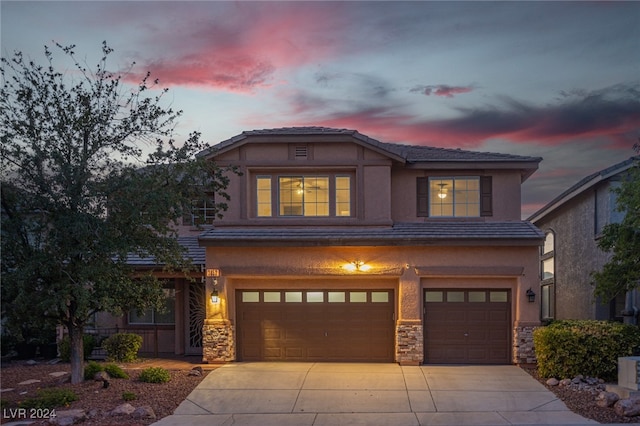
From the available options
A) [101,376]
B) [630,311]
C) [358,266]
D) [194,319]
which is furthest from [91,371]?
[630,311]

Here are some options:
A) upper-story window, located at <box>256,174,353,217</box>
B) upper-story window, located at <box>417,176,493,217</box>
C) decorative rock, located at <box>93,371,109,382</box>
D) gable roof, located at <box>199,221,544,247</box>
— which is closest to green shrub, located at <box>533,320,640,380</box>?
gable roof, located at <box>199,221,544,247</box>

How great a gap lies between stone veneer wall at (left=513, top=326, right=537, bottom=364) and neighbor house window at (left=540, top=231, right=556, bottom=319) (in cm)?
934

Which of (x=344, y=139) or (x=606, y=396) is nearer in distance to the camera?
(x=606, y=396)

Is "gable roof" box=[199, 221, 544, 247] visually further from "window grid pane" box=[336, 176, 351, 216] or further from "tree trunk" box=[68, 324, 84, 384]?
"tree trunk" box=[68, 324, 84, 384]

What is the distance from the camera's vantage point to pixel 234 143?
16.9m

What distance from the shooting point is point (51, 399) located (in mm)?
11484

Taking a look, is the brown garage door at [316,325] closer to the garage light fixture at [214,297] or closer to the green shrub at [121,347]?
the garage light fixture at [214,297]

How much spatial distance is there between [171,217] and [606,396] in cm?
1001

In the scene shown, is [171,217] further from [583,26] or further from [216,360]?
[583,26]

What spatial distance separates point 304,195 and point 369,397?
664 centimetres

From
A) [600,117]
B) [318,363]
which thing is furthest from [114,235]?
Result: [600,117]

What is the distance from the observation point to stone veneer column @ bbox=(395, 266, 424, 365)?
52.3 ft

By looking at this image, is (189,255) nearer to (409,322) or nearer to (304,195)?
(304,195)

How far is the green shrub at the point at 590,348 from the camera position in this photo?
539 inches
